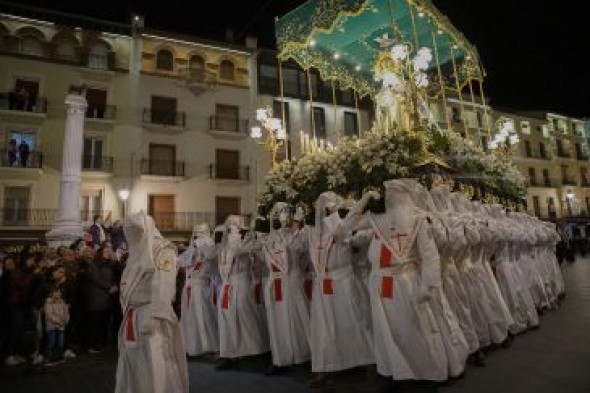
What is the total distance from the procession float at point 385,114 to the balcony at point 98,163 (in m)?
16.4

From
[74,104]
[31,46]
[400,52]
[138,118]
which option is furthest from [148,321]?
[31,46]

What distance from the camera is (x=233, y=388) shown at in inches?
220

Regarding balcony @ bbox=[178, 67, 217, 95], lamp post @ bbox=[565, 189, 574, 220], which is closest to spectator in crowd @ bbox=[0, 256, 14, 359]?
balcony @ bbox=[178, 67, 217, 95]

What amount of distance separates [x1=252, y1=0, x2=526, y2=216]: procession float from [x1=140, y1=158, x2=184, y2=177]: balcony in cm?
1593

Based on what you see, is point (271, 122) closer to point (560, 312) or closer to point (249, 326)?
point (249, 326)

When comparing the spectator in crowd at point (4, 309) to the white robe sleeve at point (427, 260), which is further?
the spectator in crowd at point (4, 309)

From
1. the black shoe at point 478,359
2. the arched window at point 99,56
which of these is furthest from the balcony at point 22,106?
the black shoe at point 478,359

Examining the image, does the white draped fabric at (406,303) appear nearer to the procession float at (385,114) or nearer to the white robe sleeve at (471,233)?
the procession float at (385,114)

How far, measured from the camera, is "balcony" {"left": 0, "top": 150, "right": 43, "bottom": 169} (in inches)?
916

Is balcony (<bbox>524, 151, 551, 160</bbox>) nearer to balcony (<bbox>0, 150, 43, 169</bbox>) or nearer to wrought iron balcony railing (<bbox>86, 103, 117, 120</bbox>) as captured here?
wrought iron balcony railing (<bbox>86, 103, 117, 120</bbox>)

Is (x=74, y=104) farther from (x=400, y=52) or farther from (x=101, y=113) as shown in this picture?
(x=400, y=52)

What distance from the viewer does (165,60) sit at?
2739 centimetres

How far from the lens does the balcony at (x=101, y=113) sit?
25.4m

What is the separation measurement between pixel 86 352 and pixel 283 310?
4673 mm
